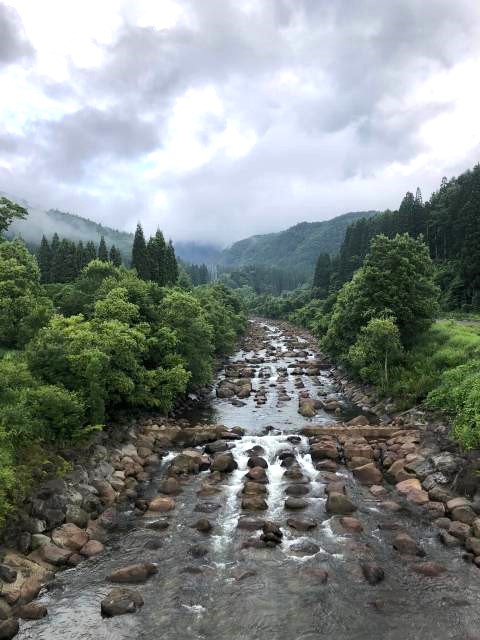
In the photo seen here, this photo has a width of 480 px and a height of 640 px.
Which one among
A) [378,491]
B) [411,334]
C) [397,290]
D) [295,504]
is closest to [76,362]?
[295,504]

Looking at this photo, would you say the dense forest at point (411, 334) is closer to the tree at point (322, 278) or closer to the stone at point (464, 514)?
the stone at point (464, 514)

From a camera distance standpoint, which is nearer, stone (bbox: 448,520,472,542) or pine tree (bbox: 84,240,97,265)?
stone (bbox: 448,520,472,542)

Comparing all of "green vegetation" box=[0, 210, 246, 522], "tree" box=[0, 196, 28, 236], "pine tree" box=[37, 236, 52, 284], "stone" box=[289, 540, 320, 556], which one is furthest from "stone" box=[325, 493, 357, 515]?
"pine tree" box=[37, 236, 52, 284]

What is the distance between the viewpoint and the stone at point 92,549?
19.4 m

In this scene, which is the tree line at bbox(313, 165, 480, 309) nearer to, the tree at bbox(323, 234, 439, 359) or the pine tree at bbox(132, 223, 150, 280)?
the tree at bbox(323, 234, 439, 359)

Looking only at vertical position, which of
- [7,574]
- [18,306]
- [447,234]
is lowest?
[7,574]

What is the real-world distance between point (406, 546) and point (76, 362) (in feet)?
63.6

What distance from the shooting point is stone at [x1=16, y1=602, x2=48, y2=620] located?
1549cm

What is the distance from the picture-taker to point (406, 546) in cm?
1930

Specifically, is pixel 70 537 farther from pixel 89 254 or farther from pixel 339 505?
pixel 89 254

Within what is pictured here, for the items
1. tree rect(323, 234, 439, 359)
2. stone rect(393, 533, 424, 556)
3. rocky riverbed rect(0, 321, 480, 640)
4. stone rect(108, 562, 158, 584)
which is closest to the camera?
rocky riverbed rect(0, 321, 480, 640)

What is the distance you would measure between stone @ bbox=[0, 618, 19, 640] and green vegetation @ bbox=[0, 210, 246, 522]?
3937 millimetres

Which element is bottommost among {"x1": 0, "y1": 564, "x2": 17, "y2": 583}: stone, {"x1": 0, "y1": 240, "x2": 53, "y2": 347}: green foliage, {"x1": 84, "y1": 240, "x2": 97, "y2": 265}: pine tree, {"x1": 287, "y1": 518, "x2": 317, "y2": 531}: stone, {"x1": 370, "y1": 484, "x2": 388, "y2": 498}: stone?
{"x1": 370, "y1": 484, "x2": 388, "y2": 498}: stone

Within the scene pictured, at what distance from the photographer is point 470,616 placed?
15.3m
